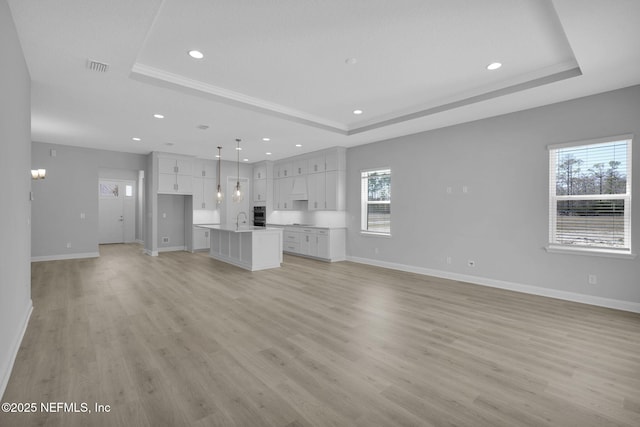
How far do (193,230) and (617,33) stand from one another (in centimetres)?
930

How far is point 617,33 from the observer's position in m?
2.73

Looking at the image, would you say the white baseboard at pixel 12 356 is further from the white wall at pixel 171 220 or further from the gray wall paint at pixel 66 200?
the white wall at pixel 171 220

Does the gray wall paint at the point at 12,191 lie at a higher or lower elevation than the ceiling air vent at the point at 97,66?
lower

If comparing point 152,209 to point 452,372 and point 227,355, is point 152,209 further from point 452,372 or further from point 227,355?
point 452,372

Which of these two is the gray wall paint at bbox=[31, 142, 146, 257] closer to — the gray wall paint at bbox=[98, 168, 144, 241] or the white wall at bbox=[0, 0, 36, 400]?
the gray wall paint at bbox=[98, 168, 144, 241]

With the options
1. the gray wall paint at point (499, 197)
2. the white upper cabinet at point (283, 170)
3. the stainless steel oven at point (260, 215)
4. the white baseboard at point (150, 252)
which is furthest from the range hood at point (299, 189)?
the white baseboard at point (150, 252)

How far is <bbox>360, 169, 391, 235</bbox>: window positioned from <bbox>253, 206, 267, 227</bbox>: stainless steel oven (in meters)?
3.79

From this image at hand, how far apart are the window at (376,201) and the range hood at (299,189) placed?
6.18ft

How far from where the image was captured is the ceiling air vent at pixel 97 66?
10.8 ft

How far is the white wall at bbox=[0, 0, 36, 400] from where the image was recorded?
87.0 inches

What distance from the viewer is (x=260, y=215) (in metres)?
10.1

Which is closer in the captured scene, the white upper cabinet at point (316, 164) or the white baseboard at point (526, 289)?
the white baseboard at point (526, 289)

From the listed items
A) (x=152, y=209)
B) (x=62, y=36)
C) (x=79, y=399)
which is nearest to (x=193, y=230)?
(x=152, y=209)

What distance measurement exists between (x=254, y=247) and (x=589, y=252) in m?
5.49
